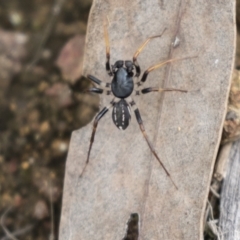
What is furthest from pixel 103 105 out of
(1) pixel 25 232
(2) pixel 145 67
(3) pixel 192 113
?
(1) pixel 25 232

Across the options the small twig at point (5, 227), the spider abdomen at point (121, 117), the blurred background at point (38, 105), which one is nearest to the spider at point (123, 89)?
the spider abdomen at point (121, 117)

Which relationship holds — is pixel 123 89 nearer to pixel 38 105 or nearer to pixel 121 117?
pixel 121 117

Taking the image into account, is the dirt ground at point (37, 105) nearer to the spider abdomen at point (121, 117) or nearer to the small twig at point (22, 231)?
the small twig at point (22, 231)

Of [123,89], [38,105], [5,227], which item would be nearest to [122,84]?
[123,89]

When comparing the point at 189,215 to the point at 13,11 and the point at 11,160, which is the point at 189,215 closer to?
the point at 11,160

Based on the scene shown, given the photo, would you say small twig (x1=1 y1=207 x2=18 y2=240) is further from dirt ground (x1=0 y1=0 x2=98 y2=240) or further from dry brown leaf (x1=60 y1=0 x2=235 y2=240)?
dry brown leaf (x1=60 y1=0 x2=235 y2=240)

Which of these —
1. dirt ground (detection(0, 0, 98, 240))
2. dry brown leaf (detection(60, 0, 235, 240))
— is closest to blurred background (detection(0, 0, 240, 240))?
dirt ground (detection(0, 0, 98, 240))
